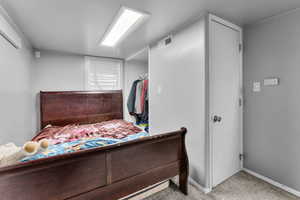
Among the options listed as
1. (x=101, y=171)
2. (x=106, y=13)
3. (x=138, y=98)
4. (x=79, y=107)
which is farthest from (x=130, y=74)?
(x=101, y=171)

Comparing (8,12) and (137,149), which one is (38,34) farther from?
(137,149)

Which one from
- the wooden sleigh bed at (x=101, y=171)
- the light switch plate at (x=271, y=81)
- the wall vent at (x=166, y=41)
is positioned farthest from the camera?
the wall vent at (x=166, y=41)

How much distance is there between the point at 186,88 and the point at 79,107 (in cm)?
253

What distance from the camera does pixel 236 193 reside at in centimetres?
159

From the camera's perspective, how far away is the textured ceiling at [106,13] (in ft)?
4.58

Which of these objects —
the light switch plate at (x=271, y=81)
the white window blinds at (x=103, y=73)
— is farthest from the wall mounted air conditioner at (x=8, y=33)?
the light switch plate at (x=271, y=81)

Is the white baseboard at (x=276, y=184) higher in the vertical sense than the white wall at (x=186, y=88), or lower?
lower

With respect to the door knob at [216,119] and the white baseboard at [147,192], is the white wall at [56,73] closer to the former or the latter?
the white baseboard at [147,192]

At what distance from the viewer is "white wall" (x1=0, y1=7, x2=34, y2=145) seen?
1533 millimetres

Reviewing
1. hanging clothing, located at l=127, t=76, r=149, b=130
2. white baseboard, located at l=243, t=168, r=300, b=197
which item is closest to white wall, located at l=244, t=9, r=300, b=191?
white baseboard, located at l=243, t=168, r=300, b=197

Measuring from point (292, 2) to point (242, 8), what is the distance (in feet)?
1.50

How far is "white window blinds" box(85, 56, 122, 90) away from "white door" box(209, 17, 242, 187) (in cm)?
258

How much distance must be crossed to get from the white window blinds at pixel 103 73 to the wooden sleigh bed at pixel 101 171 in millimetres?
2536

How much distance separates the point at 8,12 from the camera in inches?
60.1
